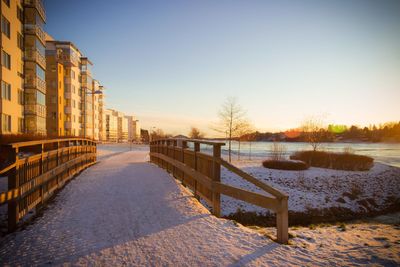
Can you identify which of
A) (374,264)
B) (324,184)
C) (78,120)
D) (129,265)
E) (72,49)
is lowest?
(324,184)

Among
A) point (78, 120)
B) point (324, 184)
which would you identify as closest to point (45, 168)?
point (324, 184)

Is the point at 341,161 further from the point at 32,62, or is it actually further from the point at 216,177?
the point at 32,62

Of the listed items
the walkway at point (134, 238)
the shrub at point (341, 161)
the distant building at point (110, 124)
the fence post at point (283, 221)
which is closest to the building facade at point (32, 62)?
the walkway at point (134, 238)

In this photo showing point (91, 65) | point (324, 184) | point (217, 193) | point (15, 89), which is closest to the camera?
point (217, 193)

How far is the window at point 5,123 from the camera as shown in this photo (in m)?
18.7

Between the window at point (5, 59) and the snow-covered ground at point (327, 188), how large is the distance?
18.8m

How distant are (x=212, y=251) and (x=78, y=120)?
4621 cm

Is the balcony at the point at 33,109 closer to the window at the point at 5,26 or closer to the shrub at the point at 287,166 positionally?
the window at the point at 5,26

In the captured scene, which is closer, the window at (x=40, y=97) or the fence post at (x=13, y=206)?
the fence post at (x=13, y=206)

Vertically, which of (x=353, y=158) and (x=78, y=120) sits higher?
(x=78, y=120)

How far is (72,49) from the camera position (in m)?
38.7

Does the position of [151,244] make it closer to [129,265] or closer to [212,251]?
[129,265]

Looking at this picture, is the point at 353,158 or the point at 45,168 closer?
the point at 45,168

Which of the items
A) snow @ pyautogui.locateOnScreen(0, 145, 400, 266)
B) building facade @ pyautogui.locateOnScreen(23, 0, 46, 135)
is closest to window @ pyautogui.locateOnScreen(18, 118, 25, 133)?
building facade @ pyautogui.locateOnScreen(23, 0, 46, 135)
